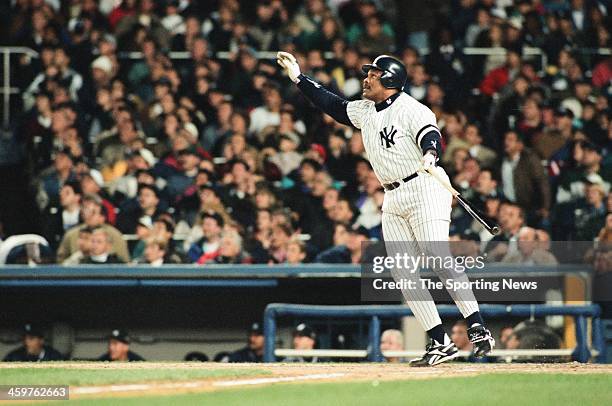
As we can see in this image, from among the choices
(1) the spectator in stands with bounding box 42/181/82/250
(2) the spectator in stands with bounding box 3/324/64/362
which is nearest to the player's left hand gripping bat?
(2) the spectator in stands with bounding box 3/324/64/362

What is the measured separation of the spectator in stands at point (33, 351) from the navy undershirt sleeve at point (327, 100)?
3818mm

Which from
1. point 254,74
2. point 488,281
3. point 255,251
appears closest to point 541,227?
point 488,281

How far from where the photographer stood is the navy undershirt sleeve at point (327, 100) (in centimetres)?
875

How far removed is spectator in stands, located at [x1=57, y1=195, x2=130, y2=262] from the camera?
11758 mm

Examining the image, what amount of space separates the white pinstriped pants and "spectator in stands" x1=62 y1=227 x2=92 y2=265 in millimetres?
3975

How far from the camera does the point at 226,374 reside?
809cm

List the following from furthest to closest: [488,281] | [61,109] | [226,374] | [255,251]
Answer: [61,109] < [255,251] < [488,281] < [226,374]

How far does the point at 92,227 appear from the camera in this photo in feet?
38.9

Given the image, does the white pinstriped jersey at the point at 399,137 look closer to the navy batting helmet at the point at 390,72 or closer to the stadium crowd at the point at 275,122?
the navy batting helmet at the point at 390,72

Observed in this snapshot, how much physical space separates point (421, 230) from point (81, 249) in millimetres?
4369

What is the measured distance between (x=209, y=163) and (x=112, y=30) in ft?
9.77

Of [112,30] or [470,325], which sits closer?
[470,325]

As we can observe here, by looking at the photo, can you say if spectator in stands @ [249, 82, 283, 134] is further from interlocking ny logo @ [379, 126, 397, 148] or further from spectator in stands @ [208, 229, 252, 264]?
interlocking ny logo @ [379, 126, 397, 148]

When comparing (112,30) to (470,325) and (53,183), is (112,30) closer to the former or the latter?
(53,183)
